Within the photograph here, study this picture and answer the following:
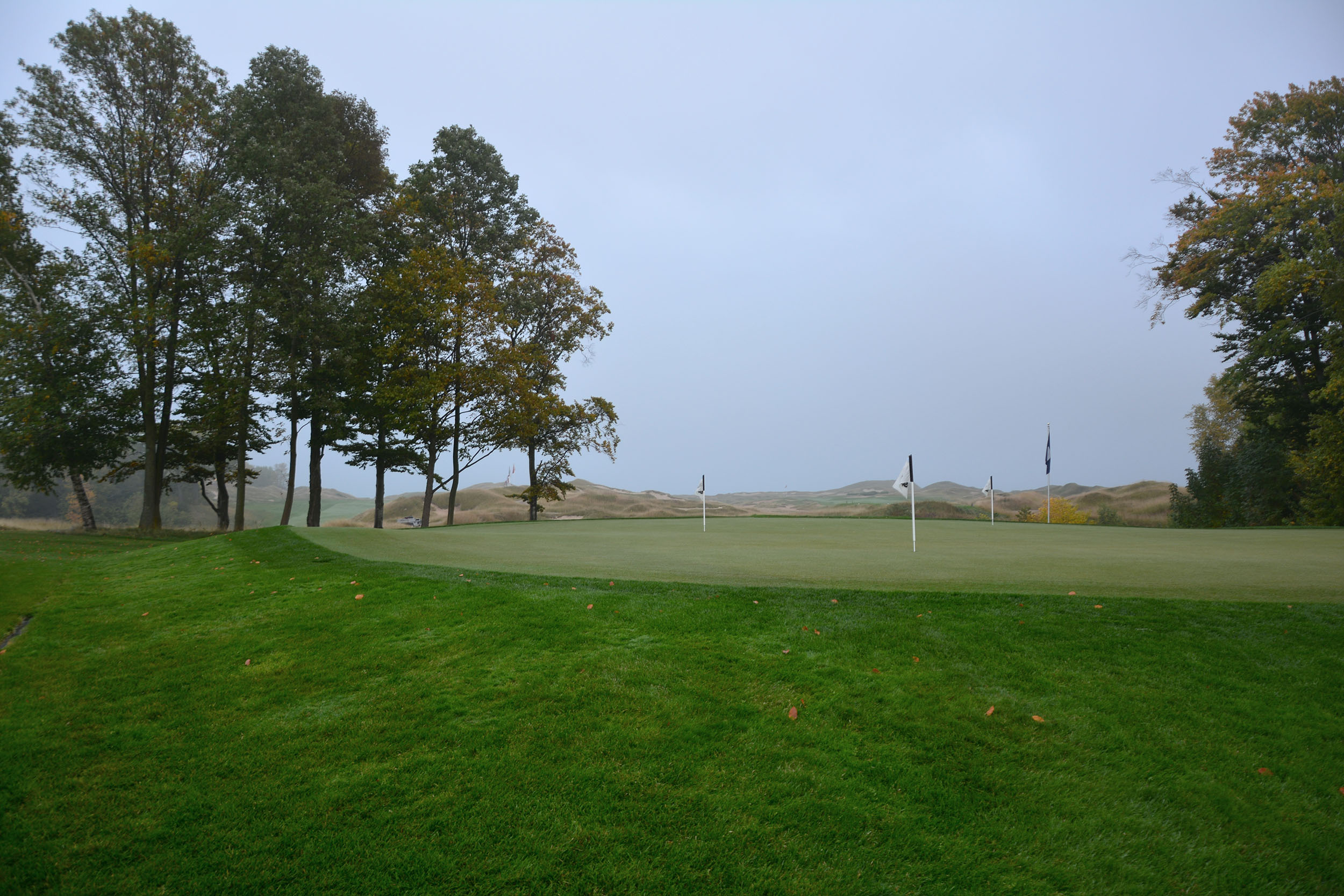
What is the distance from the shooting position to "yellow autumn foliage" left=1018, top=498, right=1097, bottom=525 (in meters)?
34.7

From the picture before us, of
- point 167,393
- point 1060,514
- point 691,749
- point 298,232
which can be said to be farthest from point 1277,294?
point 167,393

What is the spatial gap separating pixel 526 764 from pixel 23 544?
2028cm

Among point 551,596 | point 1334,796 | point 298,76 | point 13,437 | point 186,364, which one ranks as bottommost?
point 1334,796

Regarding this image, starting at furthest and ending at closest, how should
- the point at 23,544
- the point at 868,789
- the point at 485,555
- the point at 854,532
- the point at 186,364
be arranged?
the point at 186,364 < the point at 854,532 < the point at 23,544 < the point at 485,555 < the point at 868,789

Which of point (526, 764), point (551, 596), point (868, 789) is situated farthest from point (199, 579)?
point (868, 789)

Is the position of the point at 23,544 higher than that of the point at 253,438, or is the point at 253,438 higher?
the point at 253,438

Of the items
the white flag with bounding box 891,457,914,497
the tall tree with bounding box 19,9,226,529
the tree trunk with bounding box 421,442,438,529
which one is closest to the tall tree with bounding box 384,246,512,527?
the tree trunk with bounding box 421,442,438,529

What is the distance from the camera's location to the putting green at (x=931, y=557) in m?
7.38

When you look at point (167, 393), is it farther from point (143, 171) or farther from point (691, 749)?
point (691, 749)

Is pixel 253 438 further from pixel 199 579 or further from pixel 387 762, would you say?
pixel 387 762

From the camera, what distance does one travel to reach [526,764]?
Answer: 3857 millimetres

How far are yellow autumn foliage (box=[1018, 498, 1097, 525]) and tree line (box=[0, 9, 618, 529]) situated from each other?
2733 cm

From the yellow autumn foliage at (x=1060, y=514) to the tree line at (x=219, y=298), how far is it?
27.3 metres

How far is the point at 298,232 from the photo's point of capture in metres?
23.3
